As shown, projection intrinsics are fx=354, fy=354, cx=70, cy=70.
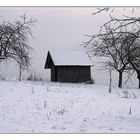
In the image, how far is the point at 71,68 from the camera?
41.1m

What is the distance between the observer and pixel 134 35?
31.0ft

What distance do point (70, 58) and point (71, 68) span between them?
2.08 m

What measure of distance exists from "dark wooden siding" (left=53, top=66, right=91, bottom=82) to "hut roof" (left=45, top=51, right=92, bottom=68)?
1.56 feet

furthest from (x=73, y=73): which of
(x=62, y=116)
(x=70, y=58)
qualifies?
(x=62, y=116)

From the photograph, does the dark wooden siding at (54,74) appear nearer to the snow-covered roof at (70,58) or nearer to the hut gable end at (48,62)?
the snow-covered roof at (70,58)

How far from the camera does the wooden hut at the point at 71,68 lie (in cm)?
4059

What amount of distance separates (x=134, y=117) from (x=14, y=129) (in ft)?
13.1

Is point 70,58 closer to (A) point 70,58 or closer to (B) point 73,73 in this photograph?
(A) point 70,58

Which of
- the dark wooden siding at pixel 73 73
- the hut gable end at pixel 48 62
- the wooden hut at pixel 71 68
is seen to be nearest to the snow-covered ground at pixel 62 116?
the dark wooden siding at pixel 73 73

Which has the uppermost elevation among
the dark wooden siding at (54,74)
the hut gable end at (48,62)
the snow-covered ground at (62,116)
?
the hut gable end at (48,62)

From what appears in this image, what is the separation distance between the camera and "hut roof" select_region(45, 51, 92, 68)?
4125cm

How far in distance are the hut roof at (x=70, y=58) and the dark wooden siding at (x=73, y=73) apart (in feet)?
1.56

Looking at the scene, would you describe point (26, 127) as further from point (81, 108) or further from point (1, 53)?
point (1, 53)

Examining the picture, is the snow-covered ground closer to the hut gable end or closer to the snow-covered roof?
the snow-covered roof
